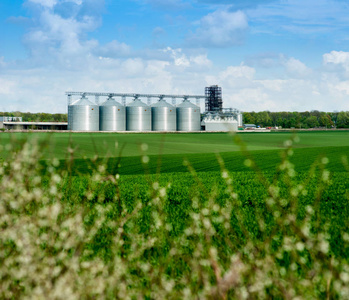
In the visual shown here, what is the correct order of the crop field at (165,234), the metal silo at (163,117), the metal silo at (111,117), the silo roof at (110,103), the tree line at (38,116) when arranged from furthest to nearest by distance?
the tree line at (38,116) → the metal silo at (163,117) → the silo roof at (110,103) → the metal silo at (111,117) → the crop field at (165,234)

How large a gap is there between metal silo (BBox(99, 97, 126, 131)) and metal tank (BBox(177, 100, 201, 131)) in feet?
43.1

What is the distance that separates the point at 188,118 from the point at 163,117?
609cm

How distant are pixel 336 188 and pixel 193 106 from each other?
77.6 metres

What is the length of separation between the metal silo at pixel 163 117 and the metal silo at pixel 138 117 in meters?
1.65

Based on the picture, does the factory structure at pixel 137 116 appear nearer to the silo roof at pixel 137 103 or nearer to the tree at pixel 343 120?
the silo roof at pixel 137 103

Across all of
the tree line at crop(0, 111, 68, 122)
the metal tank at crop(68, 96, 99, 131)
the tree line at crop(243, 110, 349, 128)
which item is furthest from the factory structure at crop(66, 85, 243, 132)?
the tree line at crop(0, 111, 68, 122)

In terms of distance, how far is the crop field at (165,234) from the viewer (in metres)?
3.84

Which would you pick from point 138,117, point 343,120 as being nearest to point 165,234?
point 138,117

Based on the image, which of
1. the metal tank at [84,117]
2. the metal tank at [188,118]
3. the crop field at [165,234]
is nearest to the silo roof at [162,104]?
the metal tank at [188,118]

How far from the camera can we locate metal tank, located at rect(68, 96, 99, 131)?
7988 centimetres

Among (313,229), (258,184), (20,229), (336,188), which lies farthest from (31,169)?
(336,188)

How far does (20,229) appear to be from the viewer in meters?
4.82

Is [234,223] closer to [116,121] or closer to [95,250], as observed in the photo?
[95,250]

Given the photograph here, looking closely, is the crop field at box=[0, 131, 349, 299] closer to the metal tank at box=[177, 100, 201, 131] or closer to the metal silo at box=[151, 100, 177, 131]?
the metal silo at box=[151, 100, 177, 131]
